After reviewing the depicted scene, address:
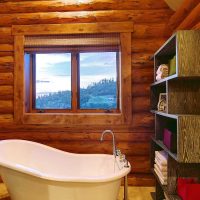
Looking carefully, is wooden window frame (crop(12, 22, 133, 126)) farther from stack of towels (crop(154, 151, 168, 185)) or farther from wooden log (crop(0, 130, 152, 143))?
stack of towels (crop(154, 151, 168, 185))

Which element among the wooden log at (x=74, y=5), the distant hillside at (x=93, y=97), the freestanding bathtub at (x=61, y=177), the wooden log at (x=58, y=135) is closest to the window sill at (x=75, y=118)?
the wooden log at (x=58, y=135)

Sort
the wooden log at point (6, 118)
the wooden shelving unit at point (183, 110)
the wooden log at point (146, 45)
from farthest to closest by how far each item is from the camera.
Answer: the wooden log at point (6, 118)
the wooden log at point (146, 45)
the wooden shelving unit at point (183, 110)

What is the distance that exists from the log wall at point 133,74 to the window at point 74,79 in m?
0.36

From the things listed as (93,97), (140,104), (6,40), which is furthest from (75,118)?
(6,40)

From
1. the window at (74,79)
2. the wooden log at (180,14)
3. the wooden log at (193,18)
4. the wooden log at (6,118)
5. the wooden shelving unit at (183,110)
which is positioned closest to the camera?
the wooden shelving unit at (183,110)

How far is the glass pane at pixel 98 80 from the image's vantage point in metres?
3.56

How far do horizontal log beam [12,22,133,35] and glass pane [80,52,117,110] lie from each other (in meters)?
0.40

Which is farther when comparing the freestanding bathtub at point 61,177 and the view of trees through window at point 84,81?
the view of trees through window at point 84,81

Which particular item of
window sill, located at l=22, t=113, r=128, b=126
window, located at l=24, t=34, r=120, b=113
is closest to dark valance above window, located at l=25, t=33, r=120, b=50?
window, located at l=24, t=34, r=120, b=113

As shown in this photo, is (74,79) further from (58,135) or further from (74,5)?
(74,5)

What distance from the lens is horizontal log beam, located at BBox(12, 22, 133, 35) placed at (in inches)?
128

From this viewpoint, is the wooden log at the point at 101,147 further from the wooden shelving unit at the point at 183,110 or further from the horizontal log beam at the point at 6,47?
the horizontal log beam at the point at 6,47

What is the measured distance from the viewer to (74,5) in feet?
10.9

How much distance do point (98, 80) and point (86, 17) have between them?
0.92 meters
